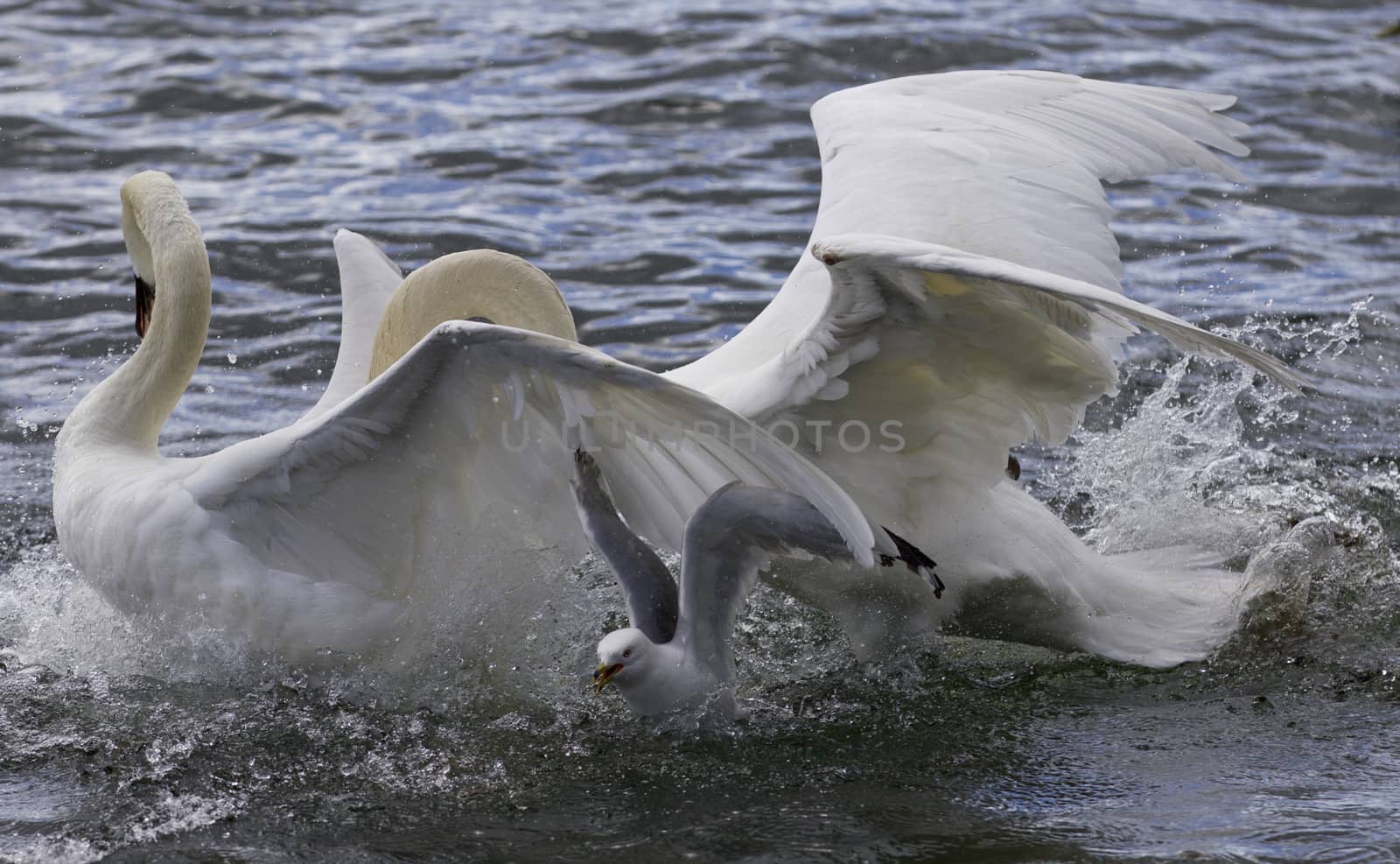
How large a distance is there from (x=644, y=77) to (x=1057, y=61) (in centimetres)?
277

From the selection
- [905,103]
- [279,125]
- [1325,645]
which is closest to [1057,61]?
[279,125]

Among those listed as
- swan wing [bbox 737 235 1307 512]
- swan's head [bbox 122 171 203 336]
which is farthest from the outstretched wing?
swan's head [bbox 122 171 203 336]

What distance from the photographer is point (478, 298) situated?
17.9 ft

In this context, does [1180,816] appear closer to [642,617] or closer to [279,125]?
[642,617]

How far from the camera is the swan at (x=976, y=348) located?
172 inches

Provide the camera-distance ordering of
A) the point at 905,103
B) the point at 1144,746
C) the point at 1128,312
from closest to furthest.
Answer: the point at 1128,312 < the point at 1144,746 < the point at 905,103

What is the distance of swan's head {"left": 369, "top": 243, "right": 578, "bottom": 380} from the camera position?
17.8 feet

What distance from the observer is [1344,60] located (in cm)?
1223

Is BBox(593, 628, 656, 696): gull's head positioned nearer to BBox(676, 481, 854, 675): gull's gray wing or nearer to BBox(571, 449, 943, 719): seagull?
BBox(571, 449, 943, 719): seagull

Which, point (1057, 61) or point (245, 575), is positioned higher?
point (1057, 61)

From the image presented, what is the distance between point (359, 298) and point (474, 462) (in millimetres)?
2311

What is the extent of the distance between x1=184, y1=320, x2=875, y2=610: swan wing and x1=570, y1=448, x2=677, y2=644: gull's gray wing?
0.06m

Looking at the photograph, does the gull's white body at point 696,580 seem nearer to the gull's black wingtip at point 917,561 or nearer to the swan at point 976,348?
the gull's black wingtip at point 917,561

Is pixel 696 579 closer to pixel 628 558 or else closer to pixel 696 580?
pixel 696 580
